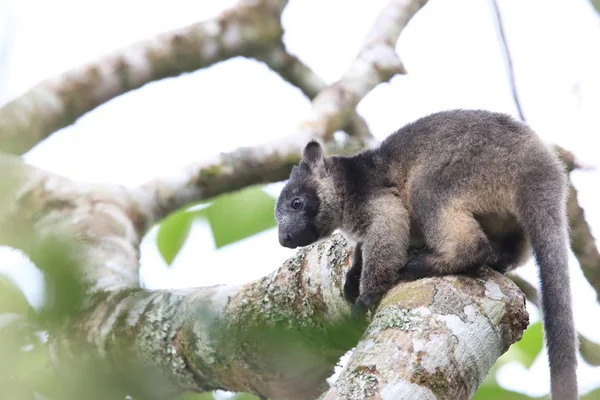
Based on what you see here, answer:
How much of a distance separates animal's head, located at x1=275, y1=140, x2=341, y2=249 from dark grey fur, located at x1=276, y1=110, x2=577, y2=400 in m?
0.18

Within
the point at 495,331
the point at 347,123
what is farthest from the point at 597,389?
the point at 347,123

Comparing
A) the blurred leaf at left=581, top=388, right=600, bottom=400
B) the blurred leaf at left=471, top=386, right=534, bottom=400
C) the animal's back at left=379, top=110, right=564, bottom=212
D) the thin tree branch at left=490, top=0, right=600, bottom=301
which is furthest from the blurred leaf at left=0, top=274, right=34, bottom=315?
the thin tree branch at left=490, top=0, right=600, bottom=301

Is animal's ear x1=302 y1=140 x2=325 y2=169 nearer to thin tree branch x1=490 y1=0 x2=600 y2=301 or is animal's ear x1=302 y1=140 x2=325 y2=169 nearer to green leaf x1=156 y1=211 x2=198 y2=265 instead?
green leaf x1=156 y1=211 x2=198 y2=265

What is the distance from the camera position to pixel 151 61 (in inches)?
194

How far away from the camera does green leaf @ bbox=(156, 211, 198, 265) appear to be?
10.5 feet

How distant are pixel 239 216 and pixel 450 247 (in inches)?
38.2

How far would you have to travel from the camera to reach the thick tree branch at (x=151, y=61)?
455cm

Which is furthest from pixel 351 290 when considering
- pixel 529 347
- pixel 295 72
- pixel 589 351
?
pixel 295 72

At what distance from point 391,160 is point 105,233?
5.38ft

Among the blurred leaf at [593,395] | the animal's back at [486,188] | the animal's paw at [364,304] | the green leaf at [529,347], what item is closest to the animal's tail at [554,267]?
the animal's back at [486,188]

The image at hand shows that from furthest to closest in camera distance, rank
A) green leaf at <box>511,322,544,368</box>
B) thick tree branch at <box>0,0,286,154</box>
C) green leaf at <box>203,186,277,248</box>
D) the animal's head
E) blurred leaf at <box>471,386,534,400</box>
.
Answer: thick tree branch at <box>0,0,286,154</box> < the animal's head < green leaf at <box>511,322,544,368</box> < green leaf at <box>203,186,277,248</box> < blurred leaf at <box>471,386,534,400</box>

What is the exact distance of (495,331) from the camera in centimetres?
243

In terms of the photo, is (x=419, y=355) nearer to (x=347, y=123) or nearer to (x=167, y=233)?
(x=167, y=233)

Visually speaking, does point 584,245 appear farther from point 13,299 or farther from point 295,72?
point 13,299
